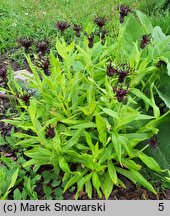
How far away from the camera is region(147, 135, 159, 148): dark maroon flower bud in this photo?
2.76 metres

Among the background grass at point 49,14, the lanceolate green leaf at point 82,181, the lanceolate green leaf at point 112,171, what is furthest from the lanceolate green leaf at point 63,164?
the background grass at point 49,14

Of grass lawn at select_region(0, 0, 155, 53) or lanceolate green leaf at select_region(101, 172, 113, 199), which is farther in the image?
grass lawn at select_region(0, 0, 155, 53)

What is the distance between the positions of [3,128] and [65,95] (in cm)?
79

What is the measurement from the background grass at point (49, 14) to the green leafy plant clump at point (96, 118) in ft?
4.84

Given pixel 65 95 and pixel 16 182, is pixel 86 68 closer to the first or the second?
pixel 65 95

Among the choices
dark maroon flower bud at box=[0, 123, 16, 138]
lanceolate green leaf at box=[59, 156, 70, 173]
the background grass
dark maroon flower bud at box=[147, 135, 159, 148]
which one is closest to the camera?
lanceolate green leaf at box=[59, 156, 70, 173]

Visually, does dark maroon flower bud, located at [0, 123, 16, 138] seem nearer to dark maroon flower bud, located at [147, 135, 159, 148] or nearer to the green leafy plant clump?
the green leafy plant clump

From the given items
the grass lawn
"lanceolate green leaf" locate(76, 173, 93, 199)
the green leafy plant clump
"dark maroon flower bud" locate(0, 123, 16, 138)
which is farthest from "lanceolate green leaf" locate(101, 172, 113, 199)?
the grass lawn

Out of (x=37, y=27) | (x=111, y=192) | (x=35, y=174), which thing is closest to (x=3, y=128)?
(x=35, y=174)

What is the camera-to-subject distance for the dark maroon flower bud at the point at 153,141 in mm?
2756

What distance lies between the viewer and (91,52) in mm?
2922

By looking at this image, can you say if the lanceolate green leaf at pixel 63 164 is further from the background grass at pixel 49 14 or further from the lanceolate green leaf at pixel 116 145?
the background grass at pixel 49 14

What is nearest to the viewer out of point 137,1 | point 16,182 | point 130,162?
point 130,162

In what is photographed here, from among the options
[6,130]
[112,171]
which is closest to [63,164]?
[112,171]
